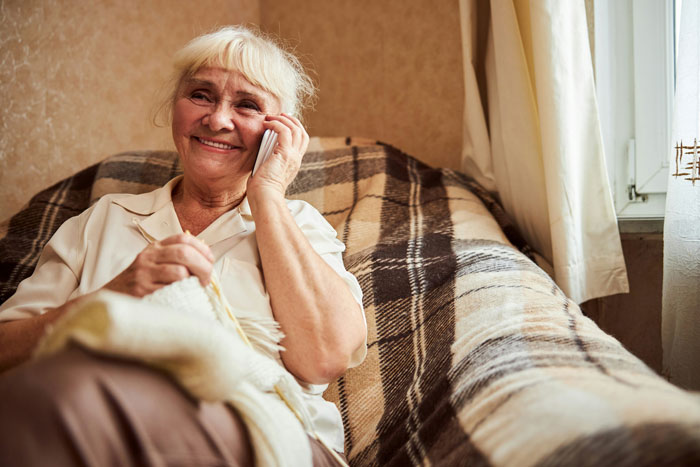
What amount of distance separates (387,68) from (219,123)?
3.49 ft

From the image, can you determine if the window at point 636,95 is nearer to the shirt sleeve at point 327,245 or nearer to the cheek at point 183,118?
the shirt sleeve at point 327,245

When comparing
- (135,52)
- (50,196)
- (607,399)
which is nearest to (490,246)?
(607,399)

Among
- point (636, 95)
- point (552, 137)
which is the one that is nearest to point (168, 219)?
point (552, 137)

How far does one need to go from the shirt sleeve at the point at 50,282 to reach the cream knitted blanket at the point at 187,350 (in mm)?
355

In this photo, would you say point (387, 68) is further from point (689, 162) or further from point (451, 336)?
point (451, 336)

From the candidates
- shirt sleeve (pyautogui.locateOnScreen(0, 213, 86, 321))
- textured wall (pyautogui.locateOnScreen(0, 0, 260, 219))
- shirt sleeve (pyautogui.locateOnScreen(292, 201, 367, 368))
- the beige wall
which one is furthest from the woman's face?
the beige wall

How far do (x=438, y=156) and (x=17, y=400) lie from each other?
1.67 meters

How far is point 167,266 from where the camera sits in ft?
2.67

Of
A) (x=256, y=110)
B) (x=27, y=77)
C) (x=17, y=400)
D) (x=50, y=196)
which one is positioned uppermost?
(x=27, y=77)

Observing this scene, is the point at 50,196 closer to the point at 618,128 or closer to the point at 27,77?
the point at 27,77

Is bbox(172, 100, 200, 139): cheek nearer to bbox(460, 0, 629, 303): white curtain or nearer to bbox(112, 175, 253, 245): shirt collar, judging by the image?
bbox(112, 175, 253, 245): shirt collar

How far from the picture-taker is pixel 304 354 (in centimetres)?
96

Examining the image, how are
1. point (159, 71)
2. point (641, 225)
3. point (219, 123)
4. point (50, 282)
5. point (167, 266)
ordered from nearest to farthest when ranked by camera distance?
1. point (167, 266)
2. point (50, 282)
3. point (219, 123)
4. point (641, 225)
5. point (159, 71)

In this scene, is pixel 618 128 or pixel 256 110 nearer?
pixel 256 110
